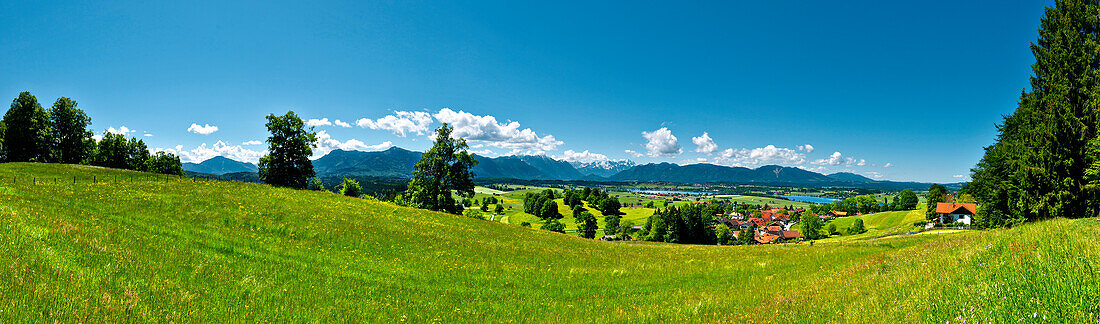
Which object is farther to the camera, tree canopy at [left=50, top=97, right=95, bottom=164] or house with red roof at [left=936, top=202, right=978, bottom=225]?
house with red roof at [left=936, top=202, right=978, bottom=225]

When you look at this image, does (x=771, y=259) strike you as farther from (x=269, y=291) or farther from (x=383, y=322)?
(x=269, y=291)

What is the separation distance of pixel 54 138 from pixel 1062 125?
11684cm

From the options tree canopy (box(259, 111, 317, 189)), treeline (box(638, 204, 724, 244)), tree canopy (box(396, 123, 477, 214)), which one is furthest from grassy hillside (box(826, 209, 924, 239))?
tree canopy (box(259, 111, 317, 189))

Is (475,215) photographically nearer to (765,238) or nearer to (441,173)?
(441,173)

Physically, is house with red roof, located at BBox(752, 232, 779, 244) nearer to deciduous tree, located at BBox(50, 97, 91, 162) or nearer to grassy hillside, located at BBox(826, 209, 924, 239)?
grassy hillside, located at BBox(826, 209, 924, 239)

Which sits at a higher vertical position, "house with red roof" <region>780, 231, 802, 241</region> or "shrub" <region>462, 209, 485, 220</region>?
"shrub" <region>462, 209, 485, 220</region>

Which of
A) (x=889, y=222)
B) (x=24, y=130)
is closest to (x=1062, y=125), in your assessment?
(x=889, y=222)

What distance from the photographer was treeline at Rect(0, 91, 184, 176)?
53906mm

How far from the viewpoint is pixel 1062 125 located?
22.3 m

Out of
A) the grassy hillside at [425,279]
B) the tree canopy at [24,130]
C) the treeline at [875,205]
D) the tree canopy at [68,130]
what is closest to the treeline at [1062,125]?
the grassy hillside at [425,279]

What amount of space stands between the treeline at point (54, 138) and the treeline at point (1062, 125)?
85902 mm

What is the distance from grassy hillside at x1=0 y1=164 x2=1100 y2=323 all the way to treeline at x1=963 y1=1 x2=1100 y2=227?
16.7m

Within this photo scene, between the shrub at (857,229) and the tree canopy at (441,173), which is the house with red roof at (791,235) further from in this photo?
the tree canopy at (441,173)

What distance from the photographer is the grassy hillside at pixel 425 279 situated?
18.1 ft
